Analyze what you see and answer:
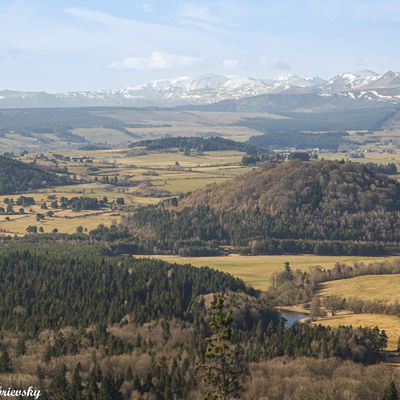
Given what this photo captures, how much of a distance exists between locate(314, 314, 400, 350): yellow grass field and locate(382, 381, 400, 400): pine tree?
36.6 metres

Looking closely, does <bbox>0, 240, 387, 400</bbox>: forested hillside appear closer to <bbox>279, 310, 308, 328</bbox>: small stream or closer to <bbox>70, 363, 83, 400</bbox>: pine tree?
<bbox>70, 363, 83, 400</bbox>: pine tree

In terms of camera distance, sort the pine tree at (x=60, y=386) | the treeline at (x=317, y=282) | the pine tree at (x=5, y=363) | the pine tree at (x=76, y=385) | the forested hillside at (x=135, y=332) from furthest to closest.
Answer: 1. the treeline at (x=317, y=282)
2. the pine tree at (x=5, y=363)
3. the forested hillside at (x=135, y=332)
4. the pine tree at (x=76, y=385)
5. the pine tree at (x=60, y=386)

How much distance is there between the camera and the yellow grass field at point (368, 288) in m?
152

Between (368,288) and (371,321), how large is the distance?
73.0ft

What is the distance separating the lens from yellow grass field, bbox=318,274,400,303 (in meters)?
152

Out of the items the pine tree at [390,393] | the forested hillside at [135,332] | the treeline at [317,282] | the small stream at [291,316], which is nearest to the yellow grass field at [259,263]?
the treeline at [317,282]

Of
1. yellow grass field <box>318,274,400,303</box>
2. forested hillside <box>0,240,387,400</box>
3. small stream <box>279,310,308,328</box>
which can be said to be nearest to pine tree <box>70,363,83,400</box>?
forested hillside <box>0,240,387,400</box>

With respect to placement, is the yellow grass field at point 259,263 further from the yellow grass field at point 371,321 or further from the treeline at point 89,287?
the yellow grass field at point 371,321

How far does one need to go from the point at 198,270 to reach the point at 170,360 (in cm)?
6068

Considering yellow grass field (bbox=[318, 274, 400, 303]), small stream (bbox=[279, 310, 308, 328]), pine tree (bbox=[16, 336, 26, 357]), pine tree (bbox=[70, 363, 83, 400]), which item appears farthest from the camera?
yellow grass field (bbox=[318, 274, 400, 303])

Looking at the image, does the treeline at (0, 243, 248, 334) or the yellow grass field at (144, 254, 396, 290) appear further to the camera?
the yellow grass field at (144, 254, 396, 290)

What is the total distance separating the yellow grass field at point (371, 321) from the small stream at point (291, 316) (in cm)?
432

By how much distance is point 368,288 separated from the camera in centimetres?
15875

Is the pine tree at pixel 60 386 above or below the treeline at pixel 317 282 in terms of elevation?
above
